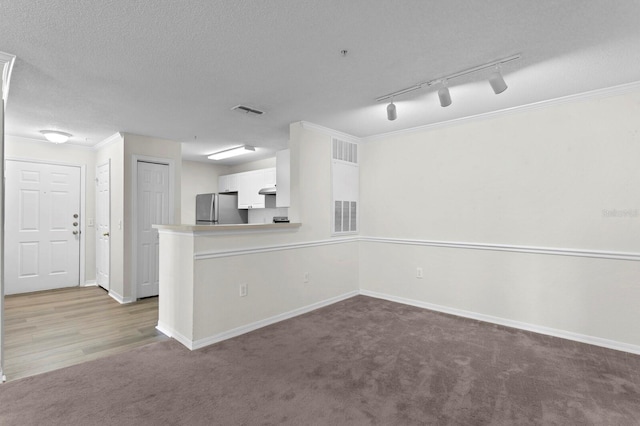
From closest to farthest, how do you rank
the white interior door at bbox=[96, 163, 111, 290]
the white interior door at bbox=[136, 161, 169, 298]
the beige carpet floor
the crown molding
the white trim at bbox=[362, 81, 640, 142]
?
the beige carpet floor → the crown molding → the white trim at bbox=[362, 81, 640, 142] → the white interior door at bbox=[136, 161, 169, 298] → the white interior door at bbox=[96, 163, 111, 290]

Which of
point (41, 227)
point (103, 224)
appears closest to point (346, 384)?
point (103, 224)

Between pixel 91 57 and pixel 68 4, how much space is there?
0.64m

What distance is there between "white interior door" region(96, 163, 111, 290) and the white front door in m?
0.31

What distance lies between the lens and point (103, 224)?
4988 mm

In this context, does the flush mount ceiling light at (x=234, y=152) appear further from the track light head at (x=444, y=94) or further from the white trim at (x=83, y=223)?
the track light head at (x=444, y=94)

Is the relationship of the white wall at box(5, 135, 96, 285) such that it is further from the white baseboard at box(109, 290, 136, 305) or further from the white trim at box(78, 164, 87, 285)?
the white baseboard at box(109, 290, 136, 305)

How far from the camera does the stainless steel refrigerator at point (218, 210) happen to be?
621 cm

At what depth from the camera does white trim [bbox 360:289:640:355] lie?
→ 286cm

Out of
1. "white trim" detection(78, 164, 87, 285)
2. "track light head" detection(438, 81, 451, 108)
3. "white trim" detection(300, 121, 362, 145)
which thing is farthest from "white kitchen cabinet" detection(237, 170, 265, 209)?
"track light head" detection(438, 81, 451, 108)

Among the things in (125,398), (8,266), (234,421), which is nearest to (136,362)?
(125,398)

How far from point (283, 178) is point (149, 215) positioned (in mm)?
2080

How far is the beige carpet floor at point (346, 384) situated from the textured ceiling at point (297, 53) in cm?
238

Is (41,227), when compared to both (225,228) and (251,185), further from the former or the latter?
(225,228)

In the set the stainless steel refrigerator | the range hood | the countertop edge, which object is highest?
the range hood
